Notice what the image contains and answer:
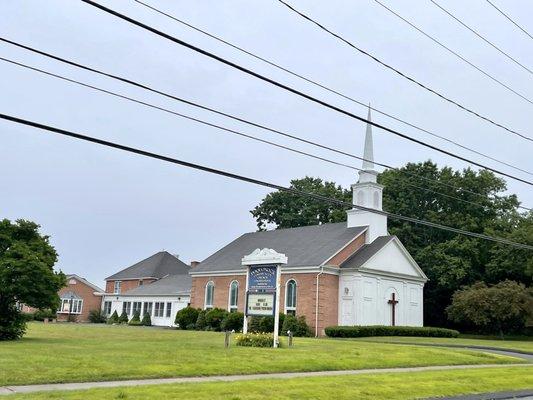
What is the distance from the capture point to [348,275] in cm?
4600

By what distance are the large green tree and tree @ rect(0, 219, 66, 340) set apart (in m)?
36.5

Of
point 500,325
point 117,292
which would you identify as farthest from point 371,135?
point 117,292

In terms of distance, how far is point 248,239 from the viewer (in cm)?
5884

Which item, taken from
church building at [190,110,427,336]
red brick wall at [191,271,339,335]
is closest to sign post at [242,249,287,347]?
church building at [190,110,427,336]

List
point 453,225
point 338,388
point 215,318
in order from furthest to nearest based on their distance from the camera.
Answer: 1. point 453,225
2. point 215,318
3. point 338,388

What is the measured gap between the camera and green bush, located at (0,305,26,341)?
90.3 feet

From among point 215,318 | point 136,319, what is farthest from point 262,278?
point 136,319

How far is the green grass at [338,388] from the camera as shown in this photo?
12414mm

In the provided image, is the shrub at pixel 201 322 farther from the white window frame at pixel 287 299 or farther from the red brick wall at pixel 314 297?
the white window frame at pixel 287 299

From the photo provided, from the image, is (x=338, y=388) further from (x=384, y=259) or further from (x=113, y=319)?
(x=113, y=319)

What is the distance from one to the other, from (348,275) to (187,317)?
606 inches

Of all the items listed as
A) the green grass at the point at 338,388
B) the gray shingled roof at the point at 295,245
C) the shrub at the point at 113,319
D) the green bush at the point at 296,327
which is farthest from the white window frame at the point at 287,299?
the green grass at the point at 338,388

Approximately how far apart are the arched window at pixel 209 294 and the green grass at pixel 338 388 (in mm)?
37287

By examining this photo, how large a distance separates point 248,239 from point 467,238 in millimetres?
20906
